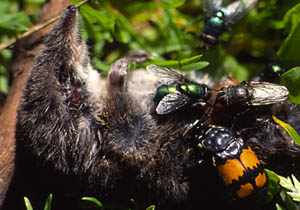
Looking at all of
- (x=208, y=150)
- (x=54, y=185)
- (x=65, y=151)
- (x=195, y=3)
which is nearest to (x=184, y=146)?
(x=208, y=150)

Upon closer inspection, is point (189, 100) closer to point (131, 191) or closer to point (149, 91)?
point (149, 91)

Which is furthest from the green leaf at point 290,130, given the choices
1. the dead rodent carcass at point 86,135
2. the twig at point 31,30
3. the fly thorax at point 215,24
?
the twig at point 31,30

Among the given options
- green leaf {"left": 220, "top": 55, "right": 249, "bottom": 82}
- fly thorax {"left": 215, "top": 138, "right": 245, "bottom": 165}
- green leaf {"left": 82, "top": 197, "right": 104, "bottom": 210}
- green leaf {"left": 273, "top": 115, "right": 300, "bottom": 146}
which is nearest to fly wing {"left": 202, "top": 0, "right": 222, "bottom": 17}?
green leaf {"left": 220, "top": 55, "right": 249, "bottom": 82}

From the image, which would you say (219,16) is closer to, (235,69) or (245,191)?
(235,69)

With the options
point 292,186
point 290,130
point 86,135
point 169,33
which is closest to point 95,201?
point 86,135

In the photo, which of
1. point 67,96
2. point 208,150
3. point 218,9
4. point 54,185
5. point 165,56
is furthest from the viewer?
point 165,56

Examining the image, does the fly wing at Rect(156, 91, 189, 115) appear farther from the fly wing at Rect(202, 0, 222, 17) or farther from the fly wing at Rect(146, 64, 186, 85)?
the fly wing at Rect(202, 0, 222, 17)
